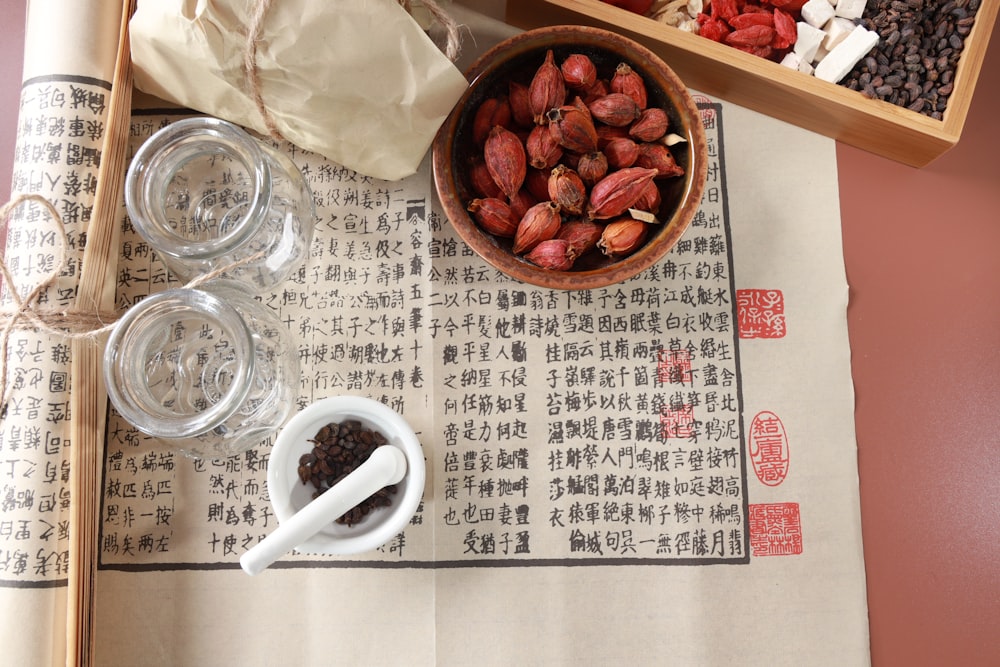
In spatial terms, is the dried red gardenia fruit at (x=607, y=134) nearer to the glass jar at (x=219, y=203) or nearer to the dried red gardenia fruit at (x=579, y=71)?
the dried red gardenia fruit at (x=579, y=71)

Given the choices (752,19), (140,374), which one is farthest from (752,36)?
(140,374)

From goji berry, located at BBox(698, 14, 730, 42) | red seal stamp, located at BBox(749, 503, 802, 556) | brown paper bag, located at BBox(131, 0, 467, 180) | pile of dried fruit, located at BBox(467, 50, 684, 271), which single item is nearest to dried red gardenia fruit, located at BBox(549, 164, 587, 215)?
pile of dried fruit, located at BBox(467, 50, 684, 271)

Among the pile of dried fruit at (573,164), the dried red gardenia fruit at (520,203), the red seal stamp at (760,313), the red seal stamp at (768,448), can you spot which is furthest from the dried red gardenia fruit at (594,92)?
the red seal stamp at (768,448)

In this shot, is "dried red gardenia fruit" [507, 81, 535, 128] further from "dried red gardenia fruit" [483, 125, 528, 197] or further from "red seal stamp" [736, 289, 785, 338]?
"red seal stamp" [736, 289, 785, 338]

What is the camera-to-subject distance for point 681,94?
25.8 inches

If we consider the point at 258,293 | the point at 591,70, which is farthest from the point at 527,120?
the point at 258,293

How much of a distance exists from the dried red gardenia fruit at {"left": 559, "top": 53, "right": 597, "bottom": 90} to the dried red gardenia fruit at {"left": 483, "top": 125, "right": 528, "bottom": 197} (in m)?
0.08

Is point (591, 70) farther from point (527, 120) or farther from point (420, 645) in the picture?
point (420, 645)

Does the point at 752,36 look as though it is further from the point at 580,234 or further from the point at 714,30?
the point at 580,234

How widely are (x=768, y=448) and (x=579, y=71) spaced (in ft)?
1.39

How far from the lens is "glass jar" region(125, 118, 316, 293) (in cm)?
59

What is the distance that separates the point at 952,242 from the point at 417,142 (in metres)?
0.59

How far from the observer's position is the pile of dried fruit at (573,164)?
649 millimetres

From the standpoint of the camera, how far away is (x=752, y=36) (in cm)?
73
